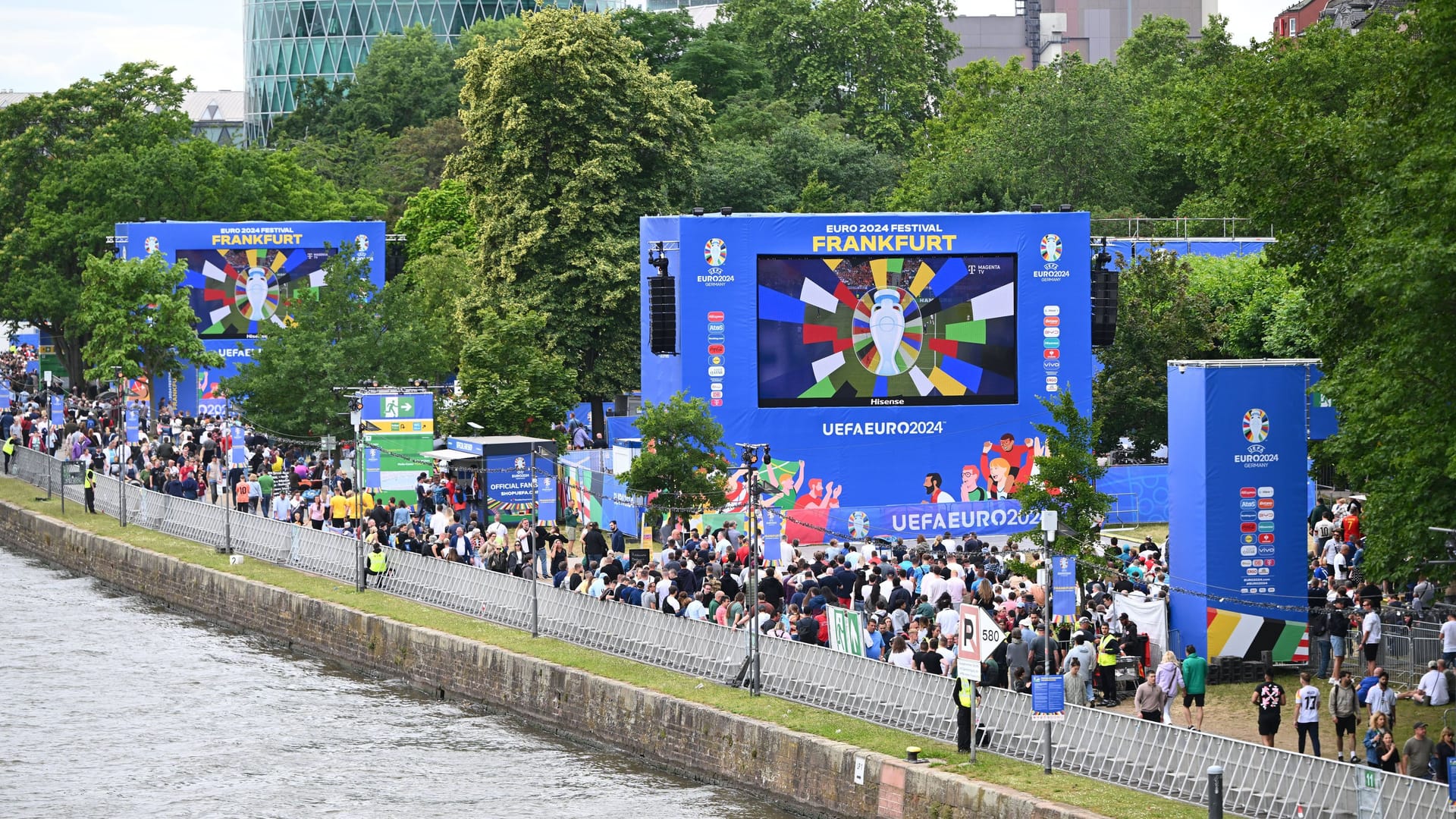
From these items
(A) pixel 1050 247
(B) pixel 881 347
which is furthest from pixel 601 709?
(A) pixel 1050 247

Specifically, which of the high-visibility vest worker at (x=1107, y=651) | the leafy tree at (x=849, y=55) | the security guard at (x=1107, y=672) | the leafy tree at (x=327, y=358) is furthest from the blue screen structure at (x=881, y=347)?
the leafy tree at (x=849, y=55)

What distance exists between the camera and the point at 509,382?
42.2m

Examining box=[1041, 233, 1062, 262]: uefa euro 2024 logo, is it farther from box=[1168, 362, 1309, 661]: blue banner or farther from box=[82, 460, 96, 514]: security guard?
box=[82, 460, 96, 514]: security guard

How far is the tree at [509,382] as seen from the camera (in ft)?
138

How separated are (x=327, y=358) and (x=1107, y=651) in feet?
90.3

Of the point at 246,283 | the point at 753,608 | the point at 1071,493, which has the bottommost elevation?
the point at 753,608

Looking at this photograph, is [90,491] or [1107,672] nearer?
[1107,672]

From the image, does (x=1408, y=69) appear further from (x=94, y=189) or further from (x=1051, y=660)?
(x=94, y=189)

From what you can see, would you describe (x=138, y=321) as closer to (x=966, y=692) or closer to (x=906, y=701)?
(x=906, y=701)

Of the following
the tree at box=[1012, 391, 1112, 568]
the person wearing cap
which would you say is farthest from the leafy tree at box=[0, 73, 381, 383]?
the person wearing cap

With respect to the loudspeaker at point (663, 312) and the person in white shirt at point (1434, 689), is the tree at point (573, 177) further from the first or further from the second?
the person in white shirt at point (1434, 689)

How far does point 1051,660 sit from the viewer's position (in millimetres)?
20859

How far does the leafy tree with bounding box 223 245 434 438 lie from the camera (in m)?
45.8

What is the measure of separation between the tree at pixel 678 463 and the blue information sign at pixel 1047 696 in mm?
15849
